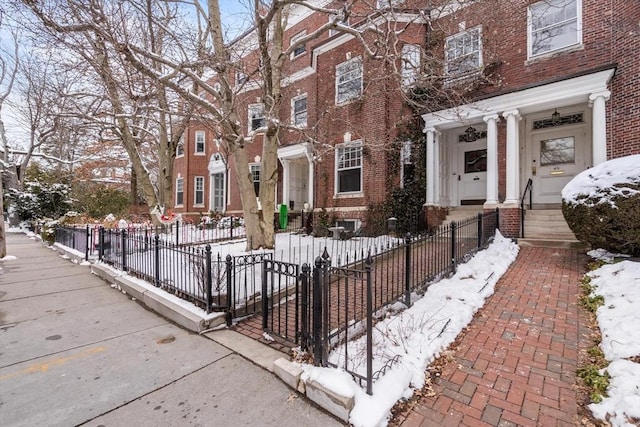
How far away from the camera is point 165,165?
47.6 ft

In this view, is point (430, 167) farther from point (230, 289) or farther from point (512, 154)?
point (230, 289)

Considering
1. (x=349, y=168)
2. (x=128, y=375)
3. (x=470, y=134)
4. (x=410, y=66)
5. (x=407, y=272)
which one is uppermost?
(x=410, y=66)

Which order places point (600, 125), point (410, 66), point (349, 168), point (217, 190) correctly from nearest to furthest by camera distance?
point (600, 125), point (410, 66), point (349, 168), point (217, 190)

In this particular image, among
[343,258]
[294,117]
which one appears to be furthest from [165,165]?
[343,258]

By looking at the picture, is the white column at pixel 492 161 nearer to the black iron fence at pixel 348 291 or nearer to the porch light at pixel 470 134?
the black iron fence at pixel 348 291

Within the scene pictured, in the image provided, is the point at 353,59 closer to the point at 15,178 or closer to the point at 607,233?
the point at 607,233

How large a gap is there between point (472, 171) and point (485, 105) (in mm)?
2681

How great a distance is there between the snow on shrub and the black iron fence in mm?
1923

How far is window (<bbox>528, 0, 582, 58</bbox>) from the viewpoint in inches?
351

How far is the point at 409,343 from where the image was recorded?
3.44 m

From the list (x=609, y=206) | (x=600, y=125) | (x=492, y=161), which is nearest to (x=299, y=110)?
(x=492, y=161)

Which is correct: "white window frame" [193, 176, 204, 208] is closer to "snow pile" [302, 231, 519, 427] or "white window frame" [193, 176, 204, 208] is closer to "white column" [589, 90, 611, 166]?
"snow pile" [302, 231, 519, 427]

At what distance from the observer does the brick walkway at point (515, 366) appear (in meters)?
2.52

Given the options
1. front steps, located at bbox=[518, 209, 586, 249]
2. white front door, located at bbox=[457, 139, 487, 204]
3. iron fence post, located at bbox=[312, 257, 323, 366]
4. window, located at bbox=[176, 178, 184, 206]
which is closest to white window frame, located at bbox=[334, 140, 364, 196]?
white front door, located at bbox=[457, 139, 487, 204]
